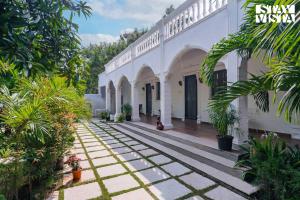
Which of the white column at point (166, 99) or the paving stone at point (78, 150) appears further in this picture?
the white column at point (166, 99)

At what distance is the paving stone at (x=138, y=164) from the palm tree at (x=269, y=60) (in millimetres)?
2166

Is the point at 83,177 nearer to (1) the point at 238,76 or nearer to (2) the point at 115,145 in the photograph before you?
(2) the point at 115,145

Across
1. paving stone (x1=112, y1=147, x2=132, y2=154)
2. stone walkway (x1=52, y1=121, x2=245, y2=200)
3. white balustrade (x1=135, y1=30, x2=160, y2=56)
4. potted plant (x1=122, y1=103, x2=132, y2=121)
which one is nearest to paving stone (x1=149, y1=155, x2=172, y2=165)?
stone walkway (x1=52, y1=121, x2=245, y2=200)

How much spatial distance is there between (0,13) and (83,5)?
2.04 feet

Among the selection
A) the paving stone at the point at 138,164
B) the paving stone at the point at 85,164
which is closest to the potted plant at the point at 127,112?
the paving stone at the point at 85,164

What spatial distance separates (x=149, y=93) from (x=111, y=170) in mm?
11322

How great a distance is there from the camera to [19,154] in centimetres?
266

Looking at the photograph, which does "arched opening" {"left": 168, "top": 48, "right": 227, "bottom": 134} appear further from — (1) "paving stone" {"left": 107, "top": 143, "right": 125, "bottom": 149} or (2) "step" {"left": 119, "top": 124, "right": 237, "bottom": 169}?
(1) "paving stone" {"left": 107, "top": 143, "right": 125, "bottom": 149}

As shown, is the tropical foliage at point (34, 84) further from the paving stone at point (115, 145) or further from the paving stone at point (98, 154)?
the paving stone at point (115, 145)

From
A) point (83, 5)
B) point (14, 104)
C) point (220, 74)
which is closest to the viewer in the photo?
point (83, 5)

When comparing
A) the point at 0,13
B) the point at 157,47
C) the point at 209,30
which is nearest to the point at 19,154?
the point at 0,13

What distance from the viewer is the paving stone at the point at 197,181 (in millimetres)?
3120

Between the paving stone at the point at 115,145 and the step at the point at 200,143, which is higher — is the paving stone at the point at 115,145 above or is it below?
below

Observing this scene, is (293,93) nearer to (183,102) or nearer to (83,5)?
(83,5)
